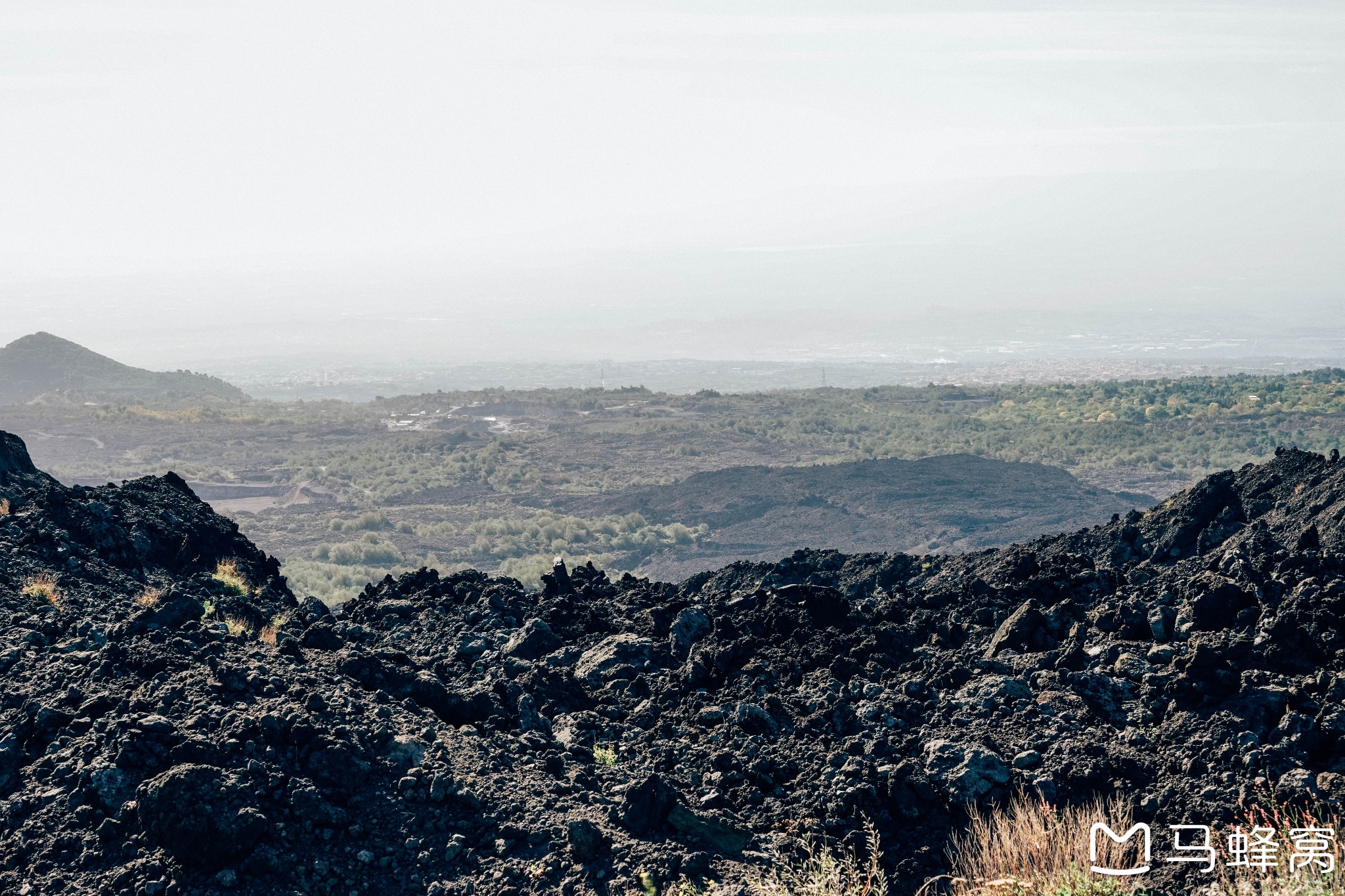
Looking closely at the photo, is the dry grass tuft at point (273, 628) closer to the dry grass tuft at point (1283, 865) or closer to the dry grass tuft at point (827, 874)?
the dry grass tuft at point (827, 874)

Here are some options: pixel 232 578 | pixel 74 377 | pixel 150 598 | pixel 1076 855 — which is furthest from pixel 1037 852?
pixel 74 377

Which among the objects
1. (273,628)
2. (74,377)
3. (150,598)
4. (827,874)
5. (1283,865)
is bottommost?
(827,874)

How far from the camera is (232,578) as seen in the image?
1263 cm

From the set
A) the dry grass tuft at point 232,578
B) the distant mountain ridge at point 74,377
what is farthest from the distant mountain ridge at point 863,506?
the distant mountain ridge at point 74,377

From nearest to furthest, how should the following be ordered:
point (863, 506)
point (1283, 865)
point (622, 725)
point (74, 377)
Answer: point (1283, 865)
point (622, 725)
point (863, 506)
point (74, 377)

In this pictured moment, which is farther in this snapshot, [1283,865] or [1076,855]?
[1076,855]

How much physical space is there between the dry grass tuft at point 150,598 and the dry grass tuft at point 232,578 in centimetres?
91

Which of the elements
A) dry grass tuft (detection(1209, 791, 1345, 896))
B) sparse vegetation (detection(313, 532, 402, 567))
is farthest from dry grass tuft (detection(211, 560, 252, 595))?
sparse vegetation (detection(313, 532, 402, 567))

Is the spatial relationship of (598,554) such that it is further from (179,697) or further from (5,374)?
(5,374)

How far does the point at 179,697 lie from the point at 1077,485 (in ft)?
142

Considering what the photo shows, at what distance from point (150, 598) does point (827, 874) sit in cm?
713

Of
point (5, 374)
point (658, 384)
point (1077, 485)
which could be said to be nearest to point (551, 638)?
point (1077, 485)

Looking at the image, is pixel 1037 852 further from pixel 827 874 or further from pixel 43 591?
pixel 43 591

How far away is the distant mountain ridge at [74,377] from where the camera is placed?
278 ft
